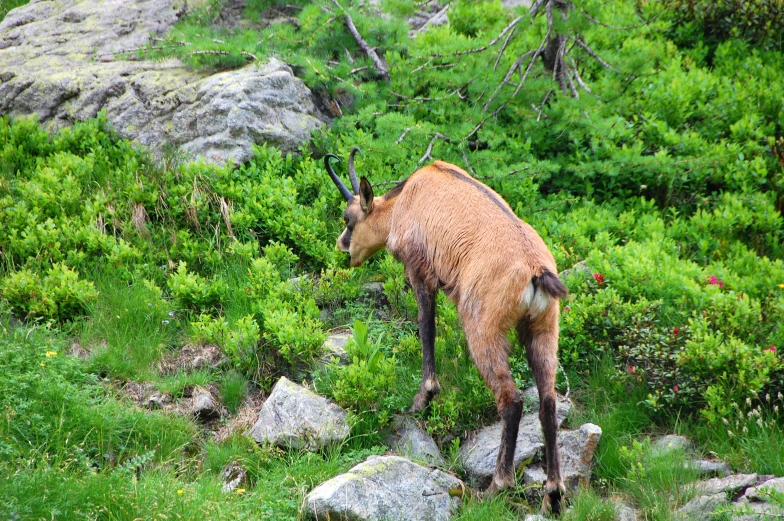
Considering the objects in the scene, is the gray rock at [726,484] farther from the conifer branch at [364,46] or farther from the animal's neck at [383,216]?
the conifer branch at [364,46]

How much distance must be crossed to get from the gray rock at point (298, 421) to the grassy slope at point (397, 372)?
5.8 inches

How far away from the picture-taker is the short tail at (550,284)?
516cm

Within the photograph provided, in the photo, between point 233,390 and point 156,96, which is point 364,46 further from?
point 233,390

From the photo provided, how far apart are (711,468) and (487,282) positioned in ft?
7.74

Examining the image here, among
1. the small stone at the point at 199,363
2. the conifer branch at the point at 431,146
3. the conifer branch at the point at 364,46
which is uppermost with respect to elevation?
the conifer branch at the point at 364,46

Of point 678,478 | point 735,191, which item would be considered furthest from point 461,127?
point 678,478

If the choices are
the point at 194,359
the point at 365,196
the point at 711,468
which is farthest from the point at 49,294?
the point at 711,468

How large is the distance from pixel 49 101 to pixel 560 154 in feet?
23.4

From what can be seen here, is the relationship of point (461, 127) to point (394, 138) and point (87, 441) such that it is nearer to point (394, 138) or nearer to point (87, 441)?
point (394, 138)

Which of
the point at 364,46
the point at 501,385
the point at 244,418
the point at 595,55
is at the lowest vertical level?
the point at 244,418

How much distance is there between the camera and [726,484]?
17.3 feet

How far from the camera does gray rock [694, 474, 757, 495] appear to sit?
5.20 meters

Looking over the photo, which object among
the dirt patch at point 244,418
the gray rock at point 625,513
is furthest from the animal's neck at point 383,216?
the gray rock at point 625,513

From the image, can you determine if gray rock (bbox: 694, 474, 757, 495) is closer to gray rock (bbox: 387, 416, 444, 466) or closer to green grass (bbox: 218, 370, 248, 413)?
gray rock (bbox: 387, 416, 444, 466)
